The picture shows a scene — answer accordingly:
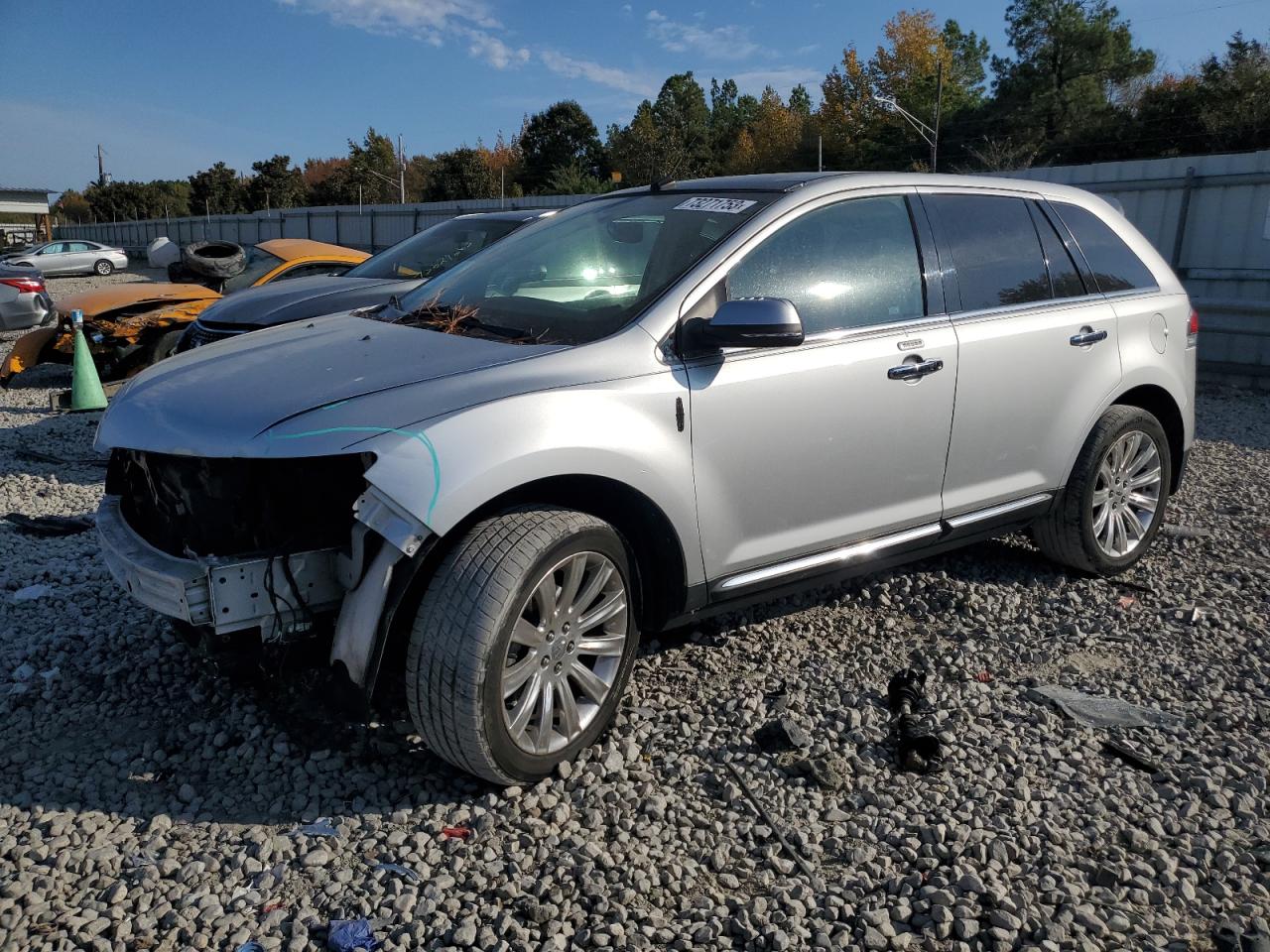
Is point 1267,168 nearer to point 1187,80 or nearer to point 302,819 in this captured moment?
point 302,819

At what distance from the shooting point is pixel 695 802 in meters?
2.97

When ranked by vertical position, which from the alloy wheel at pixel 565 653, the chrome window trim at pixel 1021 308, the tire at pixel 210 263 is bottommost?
the alloy wheel at pixel 565 653

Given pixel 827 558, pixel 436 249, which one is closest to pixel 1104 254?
pixel 827 558

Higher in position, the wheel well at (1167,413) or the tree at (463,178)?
the tree at (463,178)

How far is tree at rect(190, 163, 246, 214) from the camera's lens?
6284 centimetres

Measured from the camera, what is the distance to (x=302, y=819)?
113 inches

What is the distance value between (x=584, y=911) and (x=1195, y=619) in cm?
328

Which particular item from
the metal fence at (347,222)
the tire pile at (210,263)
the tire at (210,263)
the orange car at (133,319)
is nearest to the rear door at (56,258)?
the metal fence at (347,222)

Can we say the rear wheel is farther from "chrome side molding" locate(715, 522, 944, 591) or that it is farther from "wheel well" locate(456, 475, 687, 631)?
"chrome side molding" locate(715, 522, 944, 591)

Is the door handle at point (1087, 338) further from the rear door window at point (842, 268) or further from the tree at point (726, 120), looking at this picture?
the tree at point (726, 120)

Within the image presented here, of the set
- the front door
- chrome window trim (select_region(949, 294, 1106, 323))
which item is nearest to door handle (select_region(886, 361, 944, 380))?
the front door

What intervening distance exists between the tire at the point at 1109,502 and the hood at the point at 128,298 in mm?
8045

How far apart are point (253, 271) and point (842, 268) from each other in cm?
783

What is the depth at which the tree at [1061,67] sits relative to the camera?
158ft
